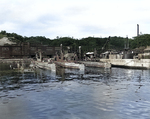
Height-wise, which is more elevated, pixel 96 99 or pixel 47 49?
pixel 47 49

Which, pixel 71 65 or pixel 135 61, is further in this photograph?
pixel 135 61

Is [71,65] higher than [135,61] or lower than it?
lower

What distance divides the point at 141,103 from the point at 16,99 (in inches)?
443

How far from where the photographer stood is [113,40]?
156000 millimetres

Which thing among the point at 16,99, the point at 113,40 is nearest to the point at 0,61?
the point at 16,99

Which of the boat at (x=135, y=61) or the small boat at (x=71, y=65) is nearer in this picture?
the small boat at (x=71, y=65)

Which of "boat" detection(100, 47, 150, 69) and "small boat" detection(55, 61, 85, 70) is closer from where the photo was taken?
"small boat" detection(55, 61, 85, 70)

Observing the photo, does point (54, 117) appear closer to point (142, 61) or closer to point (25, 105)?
point (25, 105)

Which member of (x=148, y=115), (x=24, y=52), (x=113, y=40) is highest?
(x=113, y=40)

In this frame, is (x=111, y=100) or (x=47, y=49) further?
(x=47, y=49)

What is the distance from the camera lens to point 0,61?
88.1m

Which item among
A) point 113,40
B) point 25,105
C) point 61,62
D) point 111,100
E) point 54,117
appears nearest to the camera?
point 54,117

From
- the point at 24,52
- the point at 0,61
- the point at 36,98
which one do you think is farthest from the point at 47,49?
the point at 36,98

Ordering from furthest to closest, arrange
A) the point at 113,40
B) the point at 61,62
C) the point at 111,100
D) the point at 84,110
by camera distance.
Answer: the point at 113,40 → the point at 61,62 → the point at 111,100 → the point at 84,110
